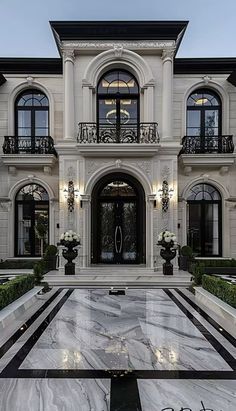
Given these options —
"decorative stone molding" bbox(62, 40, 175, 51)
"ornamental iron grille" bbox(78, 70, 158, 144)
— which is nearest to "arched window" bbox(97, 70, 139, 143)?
"ornamental iron grille" bbox(78, 70, 158, 144)

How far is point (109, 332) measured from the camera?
4.03m

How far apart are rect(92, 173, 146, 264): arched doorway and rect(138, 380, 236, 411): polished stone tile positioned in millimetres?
7818

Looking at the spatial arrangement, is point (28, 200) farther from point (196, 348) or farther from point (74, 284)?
point (196, 348)

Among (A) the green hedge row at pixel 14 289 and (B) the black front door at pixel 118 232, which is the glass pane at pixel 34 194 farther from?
(A) the green hedge row at pixel 14 289

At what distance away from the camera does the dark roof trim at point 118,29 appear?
9945 mm

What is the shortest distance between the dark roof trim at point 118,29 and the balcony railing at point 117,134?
10.0 feet

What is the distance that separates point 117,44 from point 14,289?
9.00m

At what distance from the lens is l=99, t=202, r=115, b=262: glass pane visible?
1090 cm

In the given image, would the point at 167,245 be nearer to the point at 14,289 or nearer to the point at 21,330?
the point at 14,289

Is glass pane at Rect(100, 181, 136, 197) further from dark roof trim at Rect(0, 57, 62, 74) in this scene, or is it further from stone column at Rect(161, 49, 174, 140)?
dark roof trim at Rect(0, 57, 62, 74)

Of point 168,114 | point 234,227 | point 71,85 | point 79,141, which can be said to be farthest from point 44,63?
point 234,227

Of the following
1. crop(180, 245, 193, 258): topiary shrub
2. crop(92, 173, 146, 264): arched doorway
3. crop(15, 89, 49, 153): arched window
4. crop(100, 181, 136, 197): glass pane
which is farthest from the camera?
crop(15, 89, 49, 153): arched window

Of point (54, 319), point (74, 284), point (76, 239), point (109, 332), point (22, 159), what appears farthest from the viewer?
point (22, 159)

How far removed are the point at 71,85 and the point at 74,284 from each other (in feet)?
22.3
